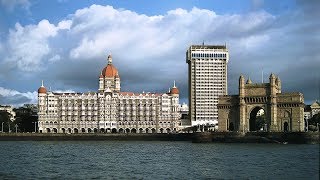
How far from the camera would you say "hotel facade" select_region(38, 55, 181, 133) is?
188 metres

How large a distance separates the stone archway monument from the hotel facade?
52.5 m

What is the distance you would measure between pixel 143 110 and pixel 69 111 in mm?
26292

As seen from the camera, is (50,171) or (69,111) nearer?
(50,171)

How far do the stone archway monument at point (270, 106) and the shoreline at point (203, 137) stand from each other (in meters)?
11.4

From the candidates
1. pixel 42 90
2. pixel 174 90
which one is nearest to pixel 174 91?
pixel 174 90

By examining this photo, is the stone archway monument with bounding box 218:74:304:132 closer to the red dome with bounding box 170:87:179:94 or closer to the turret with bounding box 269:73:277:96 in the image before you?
the turret with bounding box 269:73:277:96

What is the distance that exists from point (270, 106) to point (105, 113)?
72094mm

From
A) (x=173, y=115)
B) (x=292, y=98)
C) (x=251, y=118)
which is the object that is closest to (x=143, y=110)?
(x=173, y=115)

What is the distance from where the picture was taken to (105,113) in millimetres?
188125

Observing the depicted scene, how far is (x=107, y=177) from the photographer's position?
46062mm

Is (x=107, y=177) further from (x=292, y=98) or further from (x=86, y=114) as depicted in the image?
(x=86, y=114)

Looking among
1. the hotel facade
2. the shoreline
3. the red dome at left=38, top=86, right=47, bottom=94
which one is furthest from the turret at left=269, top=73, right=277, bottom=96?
the red dome at left=38, top=86, right=47, bottom=94

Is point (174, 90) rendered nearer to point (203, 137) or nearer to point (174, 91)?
point (174, 91)

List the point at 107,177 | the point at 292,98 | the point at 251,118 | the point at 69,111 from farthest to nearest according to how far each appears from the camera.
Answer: the point at 69,111
the point at 251,118
the point at 292,98
the point at 107,177
